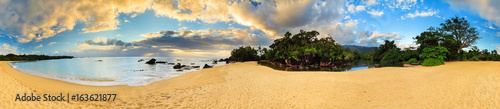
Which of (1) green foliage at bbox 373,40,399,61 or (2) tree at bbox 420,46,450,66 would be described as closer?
(2) tree at bbox 420,46,450,66

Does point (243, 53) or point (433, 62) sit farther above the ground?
point (243, 53)

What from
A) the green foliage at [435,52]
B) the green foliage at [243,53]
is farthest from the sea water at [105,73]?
the green foliage at [435,52]

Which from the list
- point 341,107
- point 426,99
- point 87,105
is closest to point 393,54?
point 426,99

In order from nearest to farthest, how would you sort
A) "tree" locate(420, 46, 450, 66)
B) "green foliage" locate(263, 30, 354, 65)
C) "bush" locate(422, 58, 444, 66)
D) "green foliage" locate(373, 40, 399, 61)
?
"bush" locate(422, 58, 444, 66), "tree" locate(420, 46, 450, 66), "green foliage" locate(263, 30, 354, 65), "green foliage" locate(373, 40, 399, 61)

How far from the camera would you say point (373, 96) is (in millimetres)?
7812

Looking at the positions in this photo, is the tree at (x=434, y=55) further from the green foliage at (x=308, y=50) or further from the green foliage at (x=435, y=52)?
the green foliage at (x=308, y=50)

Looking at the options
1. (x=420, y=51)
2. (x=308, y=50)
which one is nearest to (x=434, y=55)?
(x=420, y=51)

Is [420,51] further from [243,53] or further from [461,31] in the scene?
[243,53]

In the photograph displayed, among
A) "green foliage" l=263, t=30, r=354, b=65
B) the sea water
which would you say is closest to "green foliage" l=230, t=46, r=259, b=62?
"green foliage" l=263, t=30, r=354, b=65

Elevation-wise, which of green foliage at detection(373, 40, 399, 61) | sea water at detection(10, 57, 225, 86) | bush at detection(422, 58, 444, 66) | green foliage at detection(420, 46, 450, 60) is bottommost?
sea water at detection(10, 57, 225, 86)

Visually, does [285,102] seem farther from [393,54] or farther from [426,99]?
[393,54]

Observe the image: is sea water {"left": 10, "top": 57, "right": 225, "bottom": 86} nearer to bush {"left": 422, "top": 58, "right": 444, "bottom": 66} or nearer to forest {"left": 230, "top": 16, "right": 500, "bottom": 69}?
forest {"left": 230, "top": 16, "right": 500, "bottom": 69}

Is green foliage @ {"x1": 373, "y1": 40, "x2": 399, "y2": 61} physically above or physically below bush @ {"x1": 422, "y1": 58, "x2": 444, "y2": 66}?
above

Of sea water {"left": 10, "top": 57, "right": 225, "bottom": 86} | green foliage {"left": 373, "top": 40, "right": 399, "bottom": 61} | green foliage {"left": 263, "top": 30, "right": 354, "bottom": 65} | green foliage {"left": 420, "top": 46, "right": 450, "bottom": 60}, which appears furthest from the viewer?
green foliage {"left": 373, "top": 40, "right": 399, "bottom": 61}
